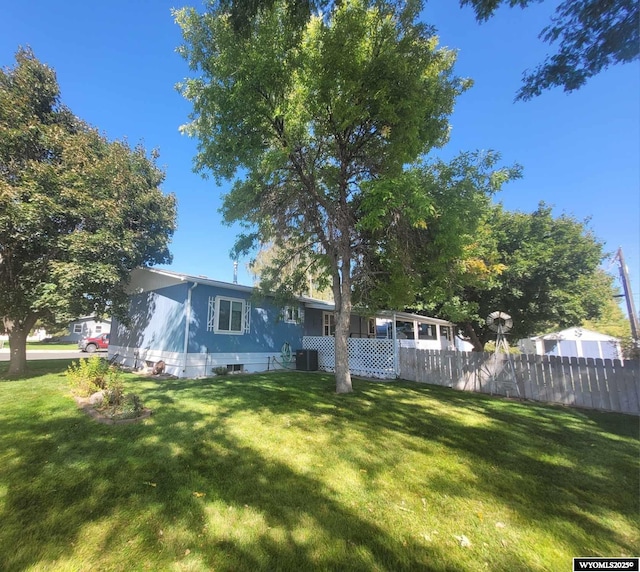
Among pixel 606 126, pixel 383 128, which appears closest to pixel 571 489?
pixel 606 126

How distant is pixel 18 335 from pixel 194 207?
842 cm

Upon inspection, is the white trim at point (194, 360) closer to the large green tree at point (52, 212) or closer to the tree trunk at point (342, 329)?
the large green tree at point (52, 212)

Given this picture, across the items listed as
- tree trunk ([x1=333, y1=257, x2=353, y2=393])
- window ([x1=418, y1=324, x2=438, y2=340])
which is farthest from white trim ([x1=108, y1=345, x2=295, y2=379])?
window ([x1=418, y1=324, x2=438, y2=340])

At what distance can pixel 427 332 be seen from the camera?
22.4 m

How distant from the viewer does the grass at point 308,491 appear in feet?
7.57

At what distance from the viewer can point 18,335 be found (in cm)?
998

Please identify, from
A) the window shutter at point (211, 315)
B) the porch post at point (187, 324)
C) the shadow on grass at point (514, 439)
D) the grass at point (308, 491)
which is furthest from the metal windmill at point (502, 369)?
the porch post at point (187, 324)

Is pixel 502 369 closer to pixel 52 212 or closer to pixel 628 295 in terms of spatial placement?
pixel 628 295

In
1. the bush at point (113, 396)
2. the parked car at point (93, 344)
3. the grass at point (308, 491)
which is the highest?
the parked car at point (93, 344)

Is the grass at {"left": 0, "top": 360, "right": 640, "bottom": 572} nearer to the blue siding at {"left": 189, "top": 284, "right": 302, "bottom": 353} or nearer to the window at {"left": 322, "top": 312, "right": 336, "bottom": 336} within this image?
the blue siding at {"left": 189, "top": 284, "right": 302, "bottom": 353}

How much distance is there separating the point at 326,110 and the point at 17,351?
40.8 feet

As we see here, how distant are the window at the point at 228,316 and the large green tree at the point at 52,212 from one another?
3190 mm

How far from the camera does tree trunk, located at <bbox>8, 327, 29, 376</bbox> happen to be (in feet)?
32.2

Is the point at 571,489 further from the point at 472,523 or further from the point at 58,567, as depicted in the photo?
the point at 58,567
